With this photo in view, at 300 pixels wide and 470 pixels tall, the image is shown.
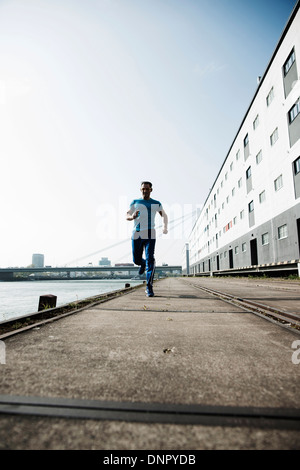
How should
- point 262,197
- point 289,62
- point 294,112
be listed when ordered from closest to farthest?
point 294,112
point 289,62
point 262,197

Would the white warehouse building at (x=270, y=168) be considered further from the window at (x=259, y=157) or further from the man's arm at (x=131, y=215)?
the man's arm at (x=131, y=215)

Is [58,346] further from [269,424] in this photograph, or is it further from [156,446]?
[269,424]

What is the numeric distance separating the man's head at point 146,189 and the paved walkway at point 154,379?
11.1 feet

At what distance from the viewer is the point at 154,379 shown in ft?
3.38

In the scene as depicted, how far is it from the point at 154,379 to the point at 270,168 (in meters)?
18.6

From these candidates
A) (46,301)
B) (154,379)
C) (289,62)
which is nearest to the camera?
(154,379)

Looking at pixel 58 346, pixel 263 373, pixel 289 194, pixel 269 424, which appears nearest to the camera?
pixel 269 424

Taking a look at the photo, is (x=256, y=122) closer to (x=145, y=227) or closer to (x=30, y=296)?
(x=145, y=227)

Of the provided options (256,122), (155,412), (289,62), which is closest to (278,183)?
(289,62)

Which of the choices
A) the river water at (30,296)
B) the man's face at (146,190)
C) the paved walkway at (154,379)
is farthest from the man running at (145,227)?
the paved walkway at (154,379)

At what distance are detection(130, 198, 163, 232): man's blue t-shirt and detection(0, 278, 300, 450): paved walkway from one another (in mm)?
3024
